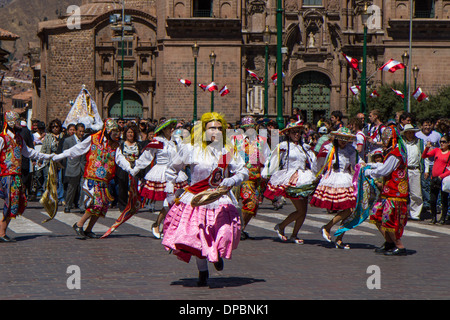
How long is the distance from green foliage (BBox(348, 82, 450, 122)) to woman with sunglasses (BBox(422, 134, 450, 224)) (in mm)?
28015

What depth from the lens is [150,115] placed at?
53.9 m

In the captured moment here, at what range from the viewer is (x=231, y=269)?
405 inches

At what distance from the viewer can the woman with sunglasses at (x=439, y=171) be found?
55.4 feet

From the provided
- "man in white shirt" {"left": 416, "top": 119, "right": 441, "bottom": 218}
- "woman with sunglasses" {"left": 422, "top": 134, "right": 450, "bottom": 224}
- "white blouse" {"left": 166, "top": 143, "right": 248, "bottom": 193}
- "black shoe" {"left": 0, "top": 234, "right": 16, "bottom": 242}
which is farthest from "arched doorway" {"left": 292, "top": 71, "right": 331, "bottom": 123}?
"white blouse" {"left": 166, "top": 143, "right": 248, "bottom": 193}

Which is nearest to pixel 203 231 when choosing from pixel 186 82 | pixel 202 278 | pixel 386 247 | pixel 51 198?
pixel 202 278

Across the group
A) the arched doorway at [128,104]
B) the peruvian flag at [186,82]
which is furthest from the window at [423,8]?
the arched doorway at [128,104]

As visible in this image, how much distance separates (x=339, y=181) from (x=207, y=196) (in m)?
3.80

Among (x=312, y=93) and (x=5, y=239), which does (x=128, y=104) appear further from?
(x=5, y=239)

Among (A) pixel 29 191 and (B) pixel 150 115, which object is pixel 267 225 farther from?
(B) pixel 150 115

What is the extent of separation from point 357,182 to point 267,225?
3578 millimetres

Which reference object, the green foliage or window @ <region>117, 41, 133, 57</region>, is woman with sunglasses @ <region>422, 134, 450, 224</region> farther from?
window @ <region>117, 41, 133, 57</region>

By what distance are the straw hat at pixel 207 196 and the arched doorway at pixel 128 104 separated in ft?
150

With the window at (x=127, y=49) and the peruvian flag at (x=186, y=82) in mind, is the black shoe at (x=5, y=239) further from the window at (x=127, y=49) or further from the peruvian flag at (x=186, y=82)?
the window at (x=127, y=49)

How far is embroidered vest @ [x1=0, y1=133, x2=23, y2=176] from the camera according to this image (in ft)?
42.1
